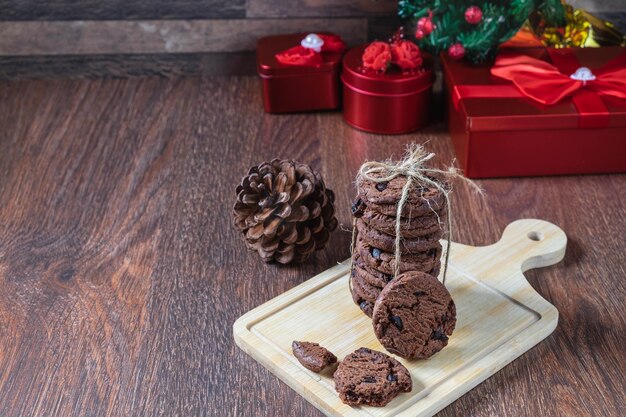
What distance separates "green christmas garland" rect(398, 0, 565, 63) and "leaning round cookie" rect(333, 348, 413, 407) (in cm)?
71

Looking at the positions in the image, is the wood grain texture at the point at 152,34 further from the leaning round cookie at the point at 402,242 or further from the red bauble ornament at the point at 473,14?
the leaning round cookie at the point at 402,242

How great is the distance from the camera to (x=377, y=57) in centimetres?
149

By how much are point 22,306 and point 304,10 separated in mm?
844

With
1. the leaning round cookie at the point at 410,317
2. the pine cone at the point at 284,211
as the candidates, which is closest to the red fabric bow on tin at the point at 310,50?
the pine cone at the point at 284,211

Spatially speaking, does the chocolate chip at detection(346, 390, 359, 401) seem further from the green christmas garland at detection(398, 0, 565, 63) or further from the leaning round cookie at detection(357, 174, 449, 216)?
the green christmas garland at detection(398, 0, 565, 63)

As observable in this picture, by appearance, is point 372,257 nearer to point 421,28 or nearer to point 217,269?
point 217,269

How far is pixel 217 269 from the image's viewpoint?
1229mm

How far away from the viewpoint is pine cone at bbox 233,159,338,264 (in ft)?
3.87

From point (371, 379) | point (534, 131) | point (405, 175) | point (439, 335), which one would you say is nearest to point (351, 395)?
point (371, 379)

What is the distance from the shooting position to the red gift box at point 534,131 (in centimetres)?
138

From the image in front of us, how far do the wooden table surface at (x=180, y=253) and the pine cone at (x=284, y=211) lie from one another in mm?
37

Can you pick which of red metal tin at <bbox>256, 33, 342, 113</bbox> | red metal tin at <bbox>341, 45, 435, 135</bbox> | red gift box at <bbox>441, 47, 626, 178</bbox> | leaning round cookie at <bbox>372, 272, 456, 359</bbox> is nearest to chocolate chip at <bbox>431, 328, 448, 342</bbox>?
leaning round cookie at <bbox>372, 272, 456, 359</bbox>

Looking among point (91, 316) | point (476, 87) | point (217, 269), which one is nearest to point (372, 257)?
point (217, 269)

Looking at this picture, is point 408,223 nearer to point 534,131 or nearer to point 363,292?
point 363,292
